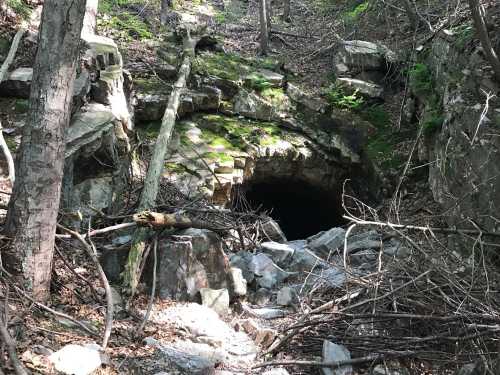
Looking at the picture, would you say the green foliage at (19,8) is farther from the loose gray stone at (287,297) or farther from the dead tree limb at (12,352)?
the dead tree limb at (12,352)

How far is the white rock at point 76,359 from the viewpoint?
325 cm

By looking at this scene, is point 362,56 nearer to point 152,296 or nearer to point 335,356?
point 152,296

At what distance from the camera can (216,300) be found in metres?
5.38

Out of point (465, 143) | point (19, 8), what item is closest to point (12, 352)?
point (465, 143)

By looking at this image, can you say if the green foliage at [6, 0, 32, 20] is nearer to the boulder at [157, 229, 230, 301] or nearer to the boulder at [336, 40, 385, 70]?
the boulder at [157, 229, 230, 301]

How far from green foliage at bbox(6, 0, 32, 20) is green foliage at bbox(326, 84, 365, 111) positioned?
6.77 m

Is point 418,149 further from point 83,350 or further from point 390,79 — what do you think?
point 83,350

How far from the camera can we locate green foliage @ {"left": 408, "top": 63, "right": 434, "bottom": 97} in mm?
9328

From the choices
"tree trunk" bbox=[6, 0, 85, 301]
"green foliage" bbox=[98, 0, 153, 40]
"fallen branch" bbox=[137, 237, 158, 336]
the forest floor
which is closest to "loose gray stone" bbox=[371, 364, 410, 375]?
the forest floor

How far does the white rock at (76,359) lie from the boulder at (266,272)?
322cm

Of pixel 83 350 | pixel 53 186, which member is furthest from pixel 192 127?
pixel 83 350

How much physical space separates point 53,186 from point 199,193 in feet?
14.3

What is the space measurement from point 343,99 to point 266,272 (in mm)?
5818

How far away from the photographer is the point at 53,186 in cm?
388
